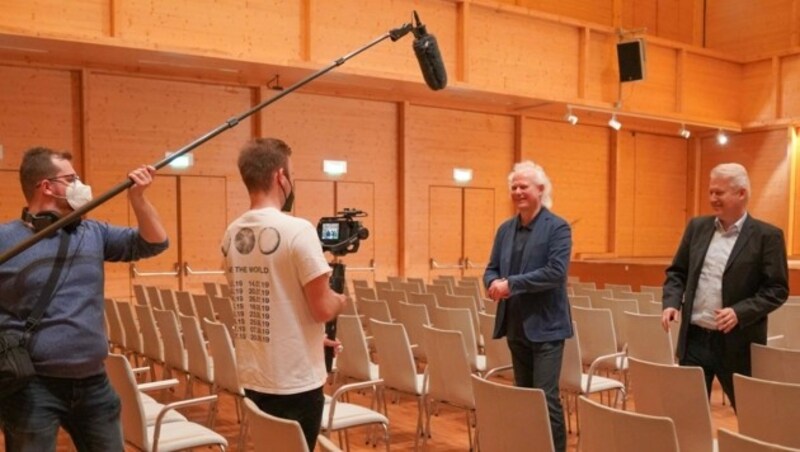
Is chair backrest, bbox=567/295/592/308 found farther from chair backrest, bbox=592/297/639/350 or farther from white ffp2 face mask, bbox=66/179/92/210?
white ffp2 face mask, bbox=66/179/92/210

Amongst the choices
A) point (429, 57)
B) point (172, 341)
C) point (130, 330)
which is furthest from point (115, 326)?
point (429, 57)

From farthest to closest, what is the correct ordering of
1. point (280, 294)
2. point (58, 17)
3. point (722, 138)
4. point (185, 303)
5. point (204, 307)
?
point (722, 138)
point (58, 17)
point (185, 303)
point (204, 307)
point (280, 294)

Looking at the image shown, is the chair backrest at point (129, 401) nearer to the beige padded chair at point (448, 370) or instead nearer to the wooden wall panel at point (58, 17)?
the beige padded chair at point (448, 370)

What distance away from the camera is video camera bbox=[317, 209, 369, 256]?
2.96m

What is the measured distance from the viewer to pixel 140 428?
10.5 feet

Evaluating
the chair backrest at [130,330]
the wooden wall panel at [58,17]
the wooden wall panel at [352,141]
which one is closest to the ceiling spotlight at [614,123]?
the wooden wall panel at [352,141]

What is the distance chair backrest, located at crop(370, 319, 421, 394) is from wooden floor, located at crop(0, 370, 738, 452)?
0.55 metres

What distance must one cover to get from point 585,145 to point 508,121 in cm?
212

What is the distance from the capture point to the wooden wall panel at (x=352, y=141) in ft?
38.3

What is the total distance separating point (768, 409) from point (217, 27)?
832 centimetres

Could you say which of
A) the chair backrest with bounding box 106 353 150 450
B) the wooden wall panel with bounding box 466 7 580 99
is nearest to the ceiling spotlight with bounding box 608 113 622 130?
the wooden wall panel with bounding box 466 7 580 99

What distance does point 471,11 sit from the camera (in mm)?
11570

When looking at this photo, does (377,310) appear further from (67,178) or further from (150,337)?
(67,178)

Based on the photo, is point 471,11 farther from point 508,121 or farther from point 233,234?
point 233,234
